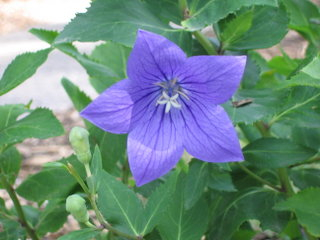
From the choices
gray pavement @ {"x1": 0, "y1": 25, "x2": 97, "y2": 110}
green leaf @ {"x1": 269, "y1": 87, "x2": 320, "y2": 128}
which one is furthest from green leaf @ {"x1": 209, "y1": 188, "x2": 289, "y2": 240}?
gray pavement @ {"x1": 0, "y1": 25, "x2": 97, "y2": 110}

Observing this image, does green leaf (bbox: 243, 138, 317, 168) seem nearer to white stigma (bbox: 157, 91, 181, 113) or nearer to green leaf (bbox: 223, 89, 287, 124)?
green leaf (bbox: 223, 89, 287, 124)

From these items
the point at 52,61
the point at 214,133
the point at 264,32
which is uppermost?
the point at 264,32

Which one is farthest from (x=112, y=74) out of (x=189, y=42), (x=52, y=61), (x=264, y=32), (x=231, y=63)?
(x=52, y=61)

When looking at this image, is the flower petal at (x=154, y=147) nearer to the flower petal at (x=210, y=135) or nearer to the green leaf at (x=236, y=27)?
the flower petal at (x=210, y=135)

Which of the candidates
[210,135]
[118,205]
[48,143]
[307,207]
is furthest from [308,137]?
[48,143]

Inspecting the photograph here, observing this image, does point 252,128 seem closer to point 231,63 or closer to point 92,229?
point 231,63

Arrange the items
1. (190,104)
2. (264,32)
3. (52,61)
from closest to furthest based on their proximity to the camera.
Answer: (190,104) < (264,32) < (52,61)

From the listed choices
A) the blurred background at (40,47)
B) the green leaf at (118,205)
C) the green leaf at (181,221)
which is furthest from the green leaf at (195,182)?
the blurred background at (40,47)
